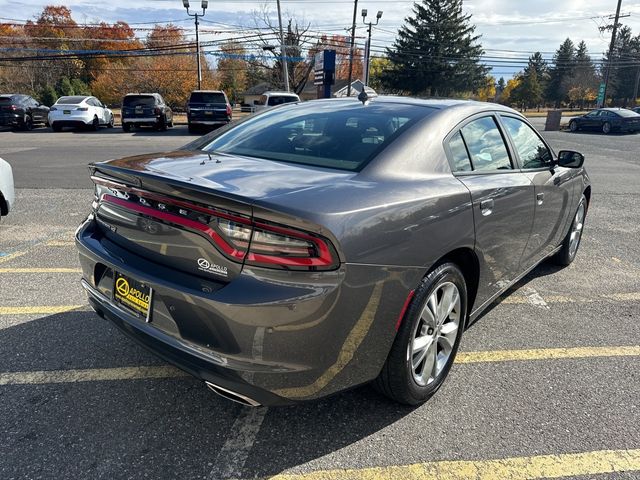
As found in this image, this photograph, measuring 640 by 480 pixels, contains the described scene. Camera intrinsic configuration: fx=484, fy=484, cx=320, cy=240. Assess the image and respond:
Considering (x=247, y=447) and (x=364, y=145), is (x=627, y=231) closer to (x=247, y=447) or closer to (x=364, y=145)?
(x=364, y=145)

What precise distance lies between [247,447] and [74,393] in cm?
105

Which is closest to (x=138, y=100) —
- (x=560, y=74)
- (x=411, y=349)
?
(x=411, y=349)

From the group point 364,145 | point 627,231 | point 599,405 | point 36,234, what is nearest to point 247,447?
point 364,145

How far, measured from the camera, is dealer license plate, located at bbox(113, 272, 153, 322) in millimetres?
2191

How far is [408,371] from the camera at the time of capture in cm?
237

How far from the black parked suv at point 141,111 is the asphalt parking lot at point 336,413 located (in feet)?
65.6

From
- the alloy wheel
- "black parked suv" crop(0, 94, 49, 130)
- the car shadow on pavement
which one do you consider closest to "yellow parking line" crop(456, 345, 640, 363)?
the alloy wheel

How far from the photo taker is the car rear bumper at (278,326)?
1.87 m

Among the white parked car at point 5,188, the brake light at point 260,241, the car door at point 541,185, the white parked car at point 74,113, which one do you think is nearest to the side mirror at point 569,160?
the car door at point 541,185

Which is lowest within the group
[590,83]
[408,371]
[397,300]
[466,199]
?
[408,371]

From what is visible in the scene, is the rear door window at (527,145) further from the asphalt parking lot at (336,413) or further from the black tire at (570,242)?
the asphalt parking lot at (336,413)

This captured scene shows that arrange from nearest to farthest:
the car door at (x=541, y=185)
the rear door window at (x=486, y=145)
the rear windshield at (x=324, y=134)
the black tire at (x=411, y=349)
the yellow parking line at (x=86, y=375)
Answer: the black tire at (x=411, y=349), the rear windshield at (x=324, y=134), the yellow parking line at (x=86, y=375), the rear door window at (x=486, y=145), the car door at (x=541, y=185)

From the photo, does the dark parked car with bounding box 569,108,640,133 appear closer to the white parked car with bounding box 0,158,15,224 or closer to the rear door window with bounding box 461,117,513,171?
the rear door window with bounding box 461,117,513,171

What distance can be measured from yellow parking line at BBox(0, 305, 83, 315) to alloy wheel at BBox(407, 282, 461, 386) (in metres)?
2.57
